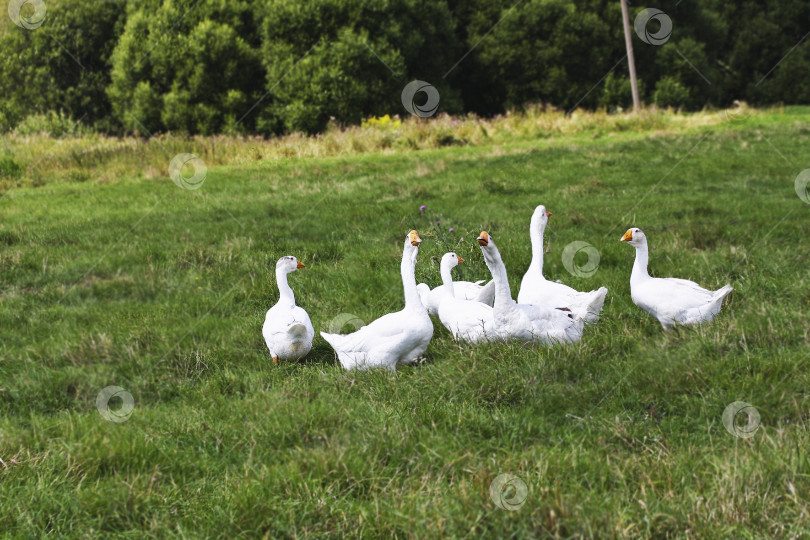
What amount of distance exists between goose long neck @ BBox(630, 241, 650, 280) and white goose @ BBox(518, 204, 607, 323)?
0.34m

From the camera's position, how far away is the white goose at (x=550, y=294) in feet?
15.7

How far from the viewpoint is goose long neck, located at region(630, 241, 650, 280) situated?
496cm

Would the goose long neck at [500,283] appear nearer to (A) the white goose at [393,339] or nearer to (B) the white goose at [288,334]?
(A) the white goose at [393,339]

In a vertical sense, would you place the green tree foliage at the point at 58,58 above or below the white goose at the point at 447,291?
above

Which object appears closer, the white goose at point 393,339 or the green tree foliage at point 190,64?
the white goose at point 393,339

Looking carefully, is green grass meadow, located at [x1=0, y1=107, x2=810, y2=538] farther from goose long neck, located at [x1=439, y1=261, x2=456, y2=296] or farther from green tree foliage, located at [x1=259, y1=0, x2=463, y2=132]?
green tree foliage, located at [x1=259, y1=0, x2=463, y2=132]

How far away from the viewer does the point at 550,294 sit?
520 centimetres

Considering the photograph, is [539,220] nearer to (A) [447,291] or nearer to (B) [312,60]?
(A) [447,291]

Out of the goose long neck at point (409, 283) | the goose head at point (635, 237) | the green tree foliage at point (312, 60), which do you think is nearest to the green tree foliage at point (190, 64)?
the green tree foliage at point (312, 60)

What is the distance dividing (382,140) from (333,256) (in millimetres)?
10211

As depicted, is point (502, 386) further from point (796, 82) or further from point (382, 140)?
point (796, 82)

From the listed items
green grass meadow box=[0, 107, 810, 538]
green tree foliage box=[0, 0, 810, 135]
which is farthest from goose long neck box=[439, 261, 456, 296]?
green tree foliage box=[0, 0, 810, 135]

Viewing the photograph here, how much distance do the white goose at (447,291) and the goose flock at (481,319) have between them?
31cm

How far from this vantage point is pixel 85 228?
877 cm
